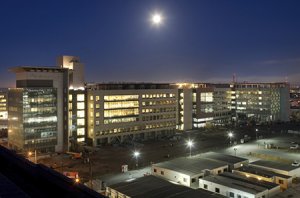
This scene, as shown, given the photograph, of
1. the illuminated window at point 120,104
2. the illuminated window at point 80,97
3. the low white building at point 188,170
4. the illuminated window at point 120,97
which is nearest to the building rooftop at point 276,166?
the low white building at point 188,170

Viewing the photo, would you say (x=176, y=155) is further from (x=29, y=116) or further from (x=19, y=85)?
(x=19, y=85)

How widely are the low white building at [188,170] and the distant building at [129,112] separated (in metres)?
29.1

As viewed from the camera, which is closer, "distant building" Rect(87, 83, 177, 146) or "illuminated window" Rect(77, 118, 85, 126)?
"illuminated window" Rect(77, 118, 85, 126)

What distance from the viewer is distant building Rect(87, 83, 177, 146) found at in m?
67.8

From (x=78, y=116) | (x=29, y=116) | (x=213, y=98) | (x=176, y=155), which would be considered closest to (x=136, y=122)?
(x=78, y=116)

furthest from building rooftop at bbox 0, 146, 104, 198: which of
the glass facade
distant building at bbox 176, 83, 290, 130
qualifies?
distant building at bbox 176, 83, 290, 130

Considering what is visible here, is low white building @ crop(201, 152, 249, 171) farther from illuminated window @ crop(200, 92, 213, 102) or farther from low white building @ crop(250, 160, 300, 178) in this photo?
illuminated window @ crop(200, 92, 213, 102)

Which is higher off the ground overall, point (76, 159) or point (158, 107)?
point (158, 107)

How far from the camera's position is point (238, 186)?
32.5 metres

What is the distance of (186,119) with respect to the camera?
3590 inches

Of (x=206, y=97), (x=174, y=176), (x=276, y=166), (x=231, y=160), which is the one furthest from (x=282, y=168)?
(x=206, y=97)

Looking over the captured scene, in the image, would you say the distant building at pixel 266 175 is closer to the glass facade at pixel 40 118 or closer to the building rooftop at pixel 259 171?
the building rooftop at pixel 259 171

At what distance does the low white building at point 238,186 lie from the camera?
102 ft

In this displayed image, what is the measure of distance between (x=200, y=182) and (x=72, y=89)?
1583 inches
